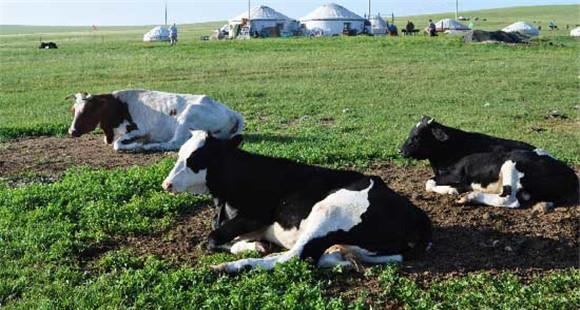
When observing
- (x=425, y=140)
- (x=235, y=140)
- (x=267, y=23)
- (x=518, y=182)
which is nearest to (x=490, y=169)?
(x=518, y=182)

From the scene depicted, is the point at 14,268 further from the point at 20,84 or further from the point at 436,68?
the point at 436,68

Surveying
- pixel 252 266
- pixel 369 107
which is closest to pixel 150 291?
pixel 252 266

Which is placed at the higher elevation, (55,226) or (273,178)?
(273,178)

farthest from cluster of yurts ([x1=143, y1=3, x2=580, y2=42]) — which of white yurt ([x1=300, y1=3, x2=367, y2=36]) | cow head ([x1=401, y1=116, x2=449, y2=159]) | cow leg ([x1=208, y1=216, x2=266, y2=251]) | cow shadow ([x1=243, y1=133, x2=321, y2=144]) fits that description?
cow leg ([x1=208, y1=216, x2=266, y2=251])

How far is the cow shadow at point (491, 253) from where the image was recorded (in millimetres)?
6648

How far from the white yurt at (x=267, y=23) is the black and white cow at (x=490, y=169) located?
74050mm

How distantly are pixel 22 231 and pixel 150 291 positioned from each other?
2448 mm

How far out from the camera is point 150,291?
614 centimetres

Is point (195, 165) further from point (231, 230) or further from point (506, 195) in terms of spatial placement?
point (506, 195)

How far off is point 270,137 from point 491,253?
7263 millimetres

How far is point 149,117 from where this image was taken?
13.6 metres

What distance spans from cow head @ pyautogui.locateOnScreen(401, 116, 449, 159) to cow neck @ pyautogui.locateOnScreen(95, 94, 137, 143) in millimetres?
5511

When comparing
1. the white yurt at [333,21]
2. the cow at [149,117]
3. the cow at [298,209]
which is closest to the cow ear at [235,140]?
the cow at [298,209]

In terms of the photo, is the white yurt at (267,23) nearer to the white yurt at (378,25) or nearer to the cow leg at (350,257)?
the white yurt at (378,25)
